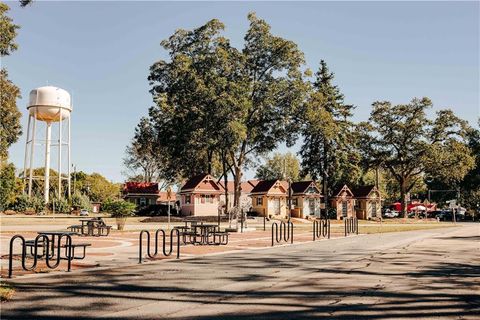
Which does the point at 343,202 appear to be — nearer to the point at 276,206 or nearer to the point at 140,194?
the point at 276,206

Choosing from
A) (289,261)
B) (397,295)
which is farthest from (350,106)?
(397,295)

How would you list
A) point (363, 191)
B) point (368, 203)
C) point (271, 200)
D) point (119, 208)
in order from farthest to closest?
point (363, 191)
point (368, 203)
point (271, 200)
point (119, 208)

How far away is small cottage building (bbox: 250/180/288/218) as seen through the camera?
68000 millimetres

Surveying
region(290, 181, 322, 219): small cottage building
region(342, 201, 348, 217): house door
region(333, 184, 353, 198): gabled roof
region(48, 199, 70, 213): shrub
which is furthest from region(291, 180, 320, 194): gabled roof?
region(48, 199, 70, 213): shrub

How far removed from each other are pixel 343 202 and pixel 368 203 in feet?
15.1

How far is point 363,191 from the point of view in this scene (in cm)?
7719

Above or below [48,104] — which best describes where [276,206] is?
below

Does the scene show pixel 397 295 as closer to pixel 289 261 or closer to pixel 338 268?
pixel 338 268

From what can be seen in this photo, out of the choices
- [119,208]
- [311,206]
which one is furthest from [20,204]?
[311,206]

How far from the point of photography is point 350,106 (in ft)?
238

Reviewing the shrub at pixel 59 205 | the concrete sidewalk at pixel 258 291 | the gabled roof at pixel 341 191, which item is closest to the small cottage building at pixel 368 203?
the gabled roof at pixel 341 191

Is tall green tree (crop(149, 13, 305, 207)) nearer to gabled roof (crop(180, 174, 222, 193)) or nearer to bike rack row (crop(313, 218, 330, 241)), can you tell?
gabled roof (crop(180, 174, 222, 193))

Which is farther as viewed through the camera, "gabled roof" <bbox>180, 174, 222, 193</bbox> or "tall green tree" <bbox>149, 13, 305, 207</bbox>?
"gabled roof" <bbox>180, 174, 222, 193</bbox>

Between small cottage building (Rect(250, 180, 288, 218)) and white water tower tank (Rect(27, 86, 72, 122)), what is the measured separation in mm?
28616
